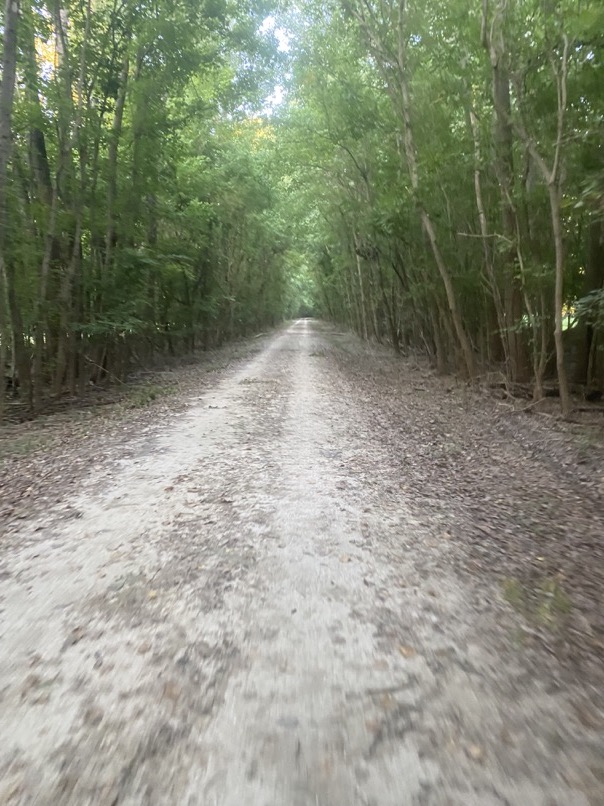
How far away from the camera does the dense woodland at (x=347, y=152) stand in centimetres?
898

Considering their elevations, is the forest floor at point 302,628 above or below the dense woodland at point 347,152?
below

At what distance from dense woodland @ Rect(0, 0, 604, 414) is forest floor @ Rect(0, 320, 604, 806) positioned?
3.96 metres

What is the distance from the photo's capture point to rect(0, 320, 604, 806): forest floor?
86.2 inches

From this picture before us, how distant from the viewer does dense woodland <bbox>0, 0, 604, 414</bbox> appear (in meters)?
8.98

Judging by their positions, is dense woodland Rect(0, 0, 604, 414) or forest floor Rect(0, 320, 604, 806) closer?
forest floor Rect(0, 320, 604, 806)

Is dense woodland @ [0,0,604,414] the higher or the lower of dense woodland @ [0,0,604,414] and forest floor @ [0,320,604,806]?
the higher

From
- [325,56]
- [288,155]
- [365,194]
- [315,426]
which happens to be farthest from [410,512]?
[288,155]

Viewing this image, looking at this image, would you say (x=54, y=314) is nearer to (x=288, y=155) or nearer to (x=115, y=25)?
(x=115, y=25)

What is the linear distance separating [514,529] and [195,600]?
2.76m

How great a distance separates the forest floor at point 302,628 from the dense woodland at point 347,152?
3.96m

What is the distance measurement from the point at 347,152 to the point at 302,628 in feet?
62.9

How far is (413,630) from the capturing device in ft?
10.6

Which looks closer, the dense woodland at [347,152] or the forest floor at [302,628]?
the forest floor at [302,628]

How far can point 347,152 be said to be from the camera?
64.6ft
